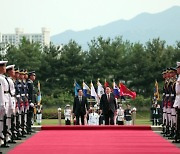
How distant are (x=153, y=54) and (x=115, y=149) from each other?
171ft

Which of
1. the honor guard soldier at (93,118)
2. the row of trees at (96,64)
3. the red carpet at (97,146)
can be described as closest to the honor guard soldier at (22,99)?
the red carpet at (97,146)

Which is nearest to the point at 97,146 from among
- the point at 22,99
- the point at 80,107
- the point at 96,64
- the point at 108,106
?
the point at 22,99

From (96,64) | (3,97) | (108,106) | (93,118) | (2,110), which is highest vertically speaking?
(96,64)

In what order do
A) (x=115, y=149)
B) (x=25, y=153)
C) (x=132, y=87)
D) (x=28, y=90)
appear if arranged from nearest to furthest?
(x=25, y=153)
(x=115, y=149)
(x=28, y=90)
(x=132, y=87)

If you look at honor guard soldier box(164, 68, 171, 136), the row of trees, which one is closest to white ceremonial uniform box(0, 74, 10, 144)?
honor guard soldier box(164, 68, 171, 136)

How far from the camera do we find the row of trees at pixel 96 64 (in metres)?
64.3

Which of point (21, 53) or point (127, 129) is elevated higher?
point (21, 53)

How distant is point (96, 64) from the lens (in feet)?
216

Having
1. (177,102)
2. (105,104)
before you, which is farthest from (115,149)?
(105,104)

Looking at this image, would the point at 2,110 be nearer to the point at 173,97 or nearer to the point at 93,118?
the point at 173,97

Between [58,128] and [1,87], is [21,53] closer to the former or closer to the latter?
[58,128]

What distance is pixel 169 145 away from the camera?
16.0 metres

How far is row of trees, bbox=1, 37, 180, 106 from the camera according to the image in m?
64.3

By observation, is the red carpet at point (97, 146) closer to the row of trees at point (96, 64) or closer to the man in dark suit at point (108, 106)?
the man in dark suit at point (108, 106)
